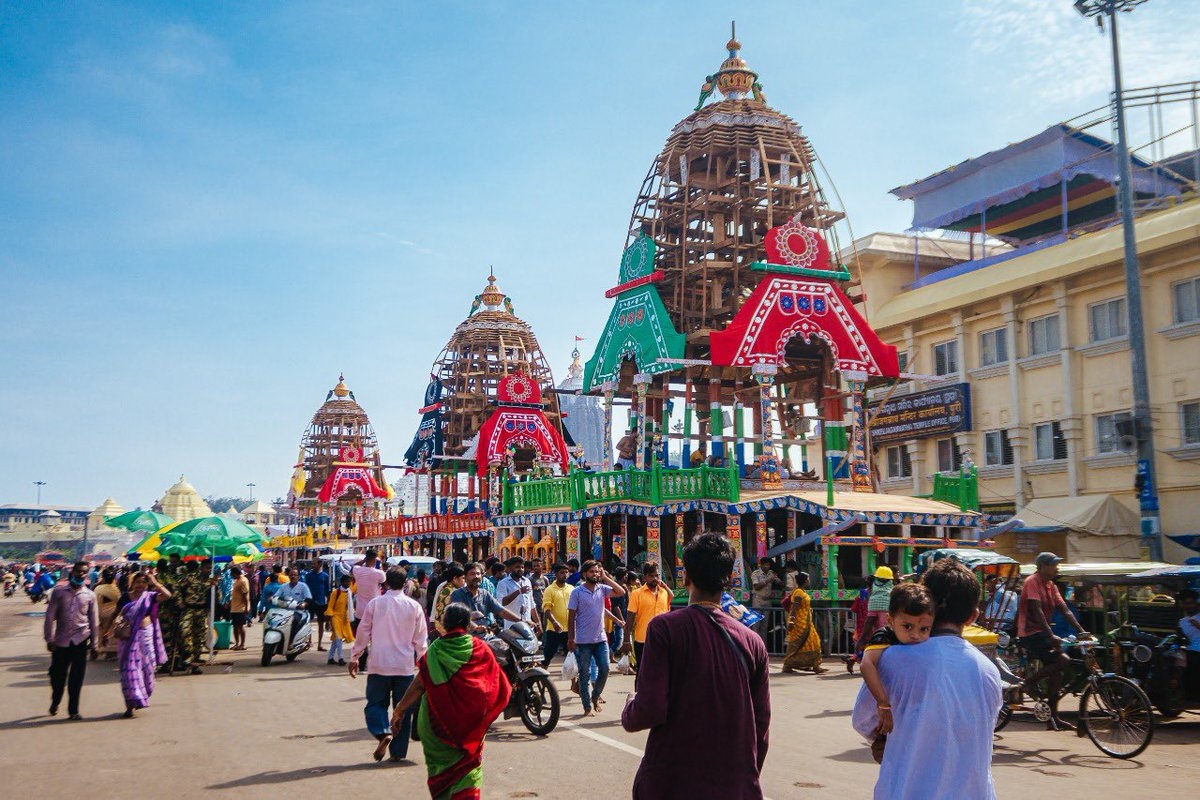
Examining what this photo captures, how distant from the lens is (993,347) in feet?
105

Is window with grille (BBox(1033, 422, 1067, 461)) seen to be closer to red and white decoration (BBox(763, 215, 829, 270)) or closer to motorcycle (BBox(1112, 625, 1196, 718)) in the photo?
red and white decoration (BBox(763, 215, 829, 270))

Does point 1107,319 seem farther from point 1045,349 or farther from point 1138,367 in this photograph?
point 1138,367

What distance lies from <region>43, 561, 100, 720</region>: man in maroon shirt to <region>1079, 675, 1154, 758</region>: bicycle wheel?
10076mm

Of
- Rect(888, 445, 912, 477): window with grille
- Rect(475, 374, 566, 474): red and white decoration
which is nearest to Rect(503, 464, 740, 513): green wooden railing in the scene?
Rect(475, 374, 566, 474): red and white decoration

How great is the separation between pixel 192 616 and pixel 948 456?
973 inches

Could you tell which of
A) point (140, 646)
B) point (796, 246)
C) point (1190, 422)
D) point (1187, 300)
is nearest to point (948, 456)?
point (1190, 422)

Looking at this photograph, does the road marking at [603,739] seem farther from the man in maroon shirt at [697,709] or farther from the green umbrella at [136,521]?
the green umbrella at [136,521]

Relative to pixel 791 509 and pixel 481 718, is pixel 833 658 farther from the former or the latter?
pixel 481 718

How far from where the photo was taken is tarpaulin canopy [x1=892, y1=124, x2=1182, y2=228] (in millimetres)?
31484

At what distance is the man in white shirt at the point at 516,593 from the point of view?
41.1 feet

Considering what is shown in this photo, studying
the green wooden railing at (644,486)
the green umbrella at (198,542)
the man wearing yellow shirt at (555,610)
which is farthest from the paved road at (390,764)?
the green wooden railing at (644,486)

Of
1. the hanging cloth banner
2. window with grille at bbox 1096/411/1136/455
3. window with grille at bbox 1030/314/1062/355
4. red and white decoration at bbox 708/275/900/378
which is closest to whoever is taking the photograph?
red and white decoration at bbox 708/275/900/378

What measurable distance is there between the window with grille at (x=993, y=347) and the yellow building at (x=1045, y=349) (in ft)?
0.16

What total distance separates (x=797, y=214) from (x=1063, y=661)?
14.8 m
